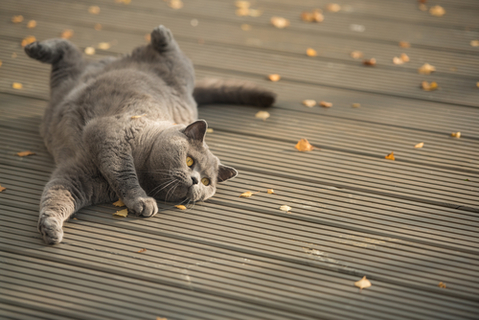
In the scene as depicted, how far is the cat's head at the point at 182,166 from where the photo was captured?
1869 millimetres

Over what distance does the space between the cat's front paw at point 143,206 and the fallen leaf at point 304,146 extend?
0.89 m

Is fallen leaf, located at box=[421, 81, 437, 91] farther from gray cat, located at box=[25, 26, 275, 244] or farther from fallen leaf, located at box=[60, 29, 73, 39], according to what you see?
fallen leaf, located at box=[60, 29, 73, 39]

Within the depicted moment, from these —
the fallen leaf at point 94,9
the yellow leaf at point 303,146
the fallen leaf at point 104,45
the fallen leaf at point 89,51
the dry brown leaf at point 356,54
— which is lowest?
the yellow leaf at point 303,146

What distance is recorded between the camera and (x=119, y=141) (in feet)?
6.22

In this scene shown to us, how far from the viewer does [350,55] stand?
3129 millimetres

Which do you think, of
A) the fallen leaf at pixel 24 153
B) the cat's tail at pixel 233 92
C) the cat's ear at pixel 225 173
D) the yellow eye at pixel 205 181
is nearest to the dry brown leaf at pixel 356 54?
the cat's tail at pixel 233 92

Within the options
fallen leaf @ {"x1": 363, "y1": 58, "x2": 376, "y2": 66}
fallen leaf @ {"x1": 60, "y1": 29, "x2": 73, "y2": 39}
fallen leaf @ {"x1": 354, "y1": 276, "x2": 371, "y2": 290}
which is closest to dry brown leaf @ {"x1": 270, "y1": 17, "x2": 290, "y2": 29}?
fallen leaf @ {"x1": 363, "y1": 58, "x2": 376, "y2": 66}

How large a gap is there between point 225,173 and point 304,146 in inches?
21.3

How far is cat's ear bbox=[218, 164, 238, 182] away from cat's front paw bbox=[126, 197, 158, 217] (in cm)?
35

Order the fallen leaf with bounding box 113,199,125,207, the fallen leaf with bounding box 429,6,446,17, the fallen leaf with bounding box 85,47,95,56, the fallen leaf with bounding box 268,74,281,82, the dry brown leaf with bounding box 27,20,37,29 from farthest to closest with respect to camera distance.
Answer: the fallen leaf with bounding box 429,6,446,17 → the dry brown leaf with bounding box 27,20,37,29 → the fallen leaf with bounding box 85,47,95,56 → the fallen leaf with bounding box 268,74,281,82 → the fallen leaf with bounding box 113,199,125,207

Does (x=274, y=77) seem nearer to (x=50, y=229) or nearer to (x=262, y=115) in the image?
(x=262, y=115)

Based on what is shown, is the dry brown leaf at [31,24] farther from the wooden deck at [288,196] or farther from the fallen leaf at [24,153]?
the fallen leaf at [24,153]

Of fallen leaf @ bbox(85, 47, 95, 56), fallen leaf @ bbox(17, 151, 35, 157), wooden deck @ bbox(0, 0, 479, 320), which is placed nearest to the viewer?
wooden deck @ bbox(0, 0, 479, 320)

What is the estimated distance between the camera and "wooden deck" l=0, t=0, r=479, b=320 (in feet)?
5.14
